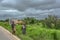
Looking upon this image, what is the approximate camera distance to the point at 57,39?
1259 inches

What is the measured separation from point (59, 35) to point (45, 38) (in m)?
3.48

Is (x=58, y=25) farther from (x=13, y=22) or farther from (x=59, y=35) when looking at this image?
(x=13, y=22)

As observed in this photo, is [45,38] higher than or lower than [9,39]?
lower

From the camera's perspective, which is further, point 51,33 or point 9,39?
point 51,33

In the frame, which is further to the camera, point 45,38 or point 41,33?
point 41,33

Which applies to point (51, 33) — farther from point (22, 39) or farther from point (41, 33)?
point (22, 39)

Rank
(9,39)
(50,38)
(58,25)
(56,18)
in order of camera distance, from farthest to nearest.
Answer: (56,18), (58,25), (50,38), (9,39)

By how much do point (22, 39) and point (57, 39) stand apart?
473 inches

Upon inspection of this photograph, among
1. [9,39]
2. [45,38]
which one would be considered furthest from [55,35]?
[9,39]

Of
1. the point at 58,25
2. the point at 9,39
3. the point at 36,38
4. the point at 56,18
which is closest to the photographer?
the point at 9,39

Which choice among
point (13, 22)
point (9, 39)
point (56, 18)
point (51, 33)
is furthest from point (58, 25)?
point (9, 39)

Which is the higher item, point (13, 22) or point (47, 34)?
point (13, 22)

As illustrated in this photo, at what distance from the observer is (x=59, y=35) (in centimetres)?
3200

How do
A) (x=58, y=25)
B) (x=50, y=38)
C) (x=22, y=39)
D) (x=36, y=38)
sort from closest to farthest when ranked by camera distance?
(x=22, y=39) → (x=36, y=38) → (x=50, y=38) → (x=58, y=25)
